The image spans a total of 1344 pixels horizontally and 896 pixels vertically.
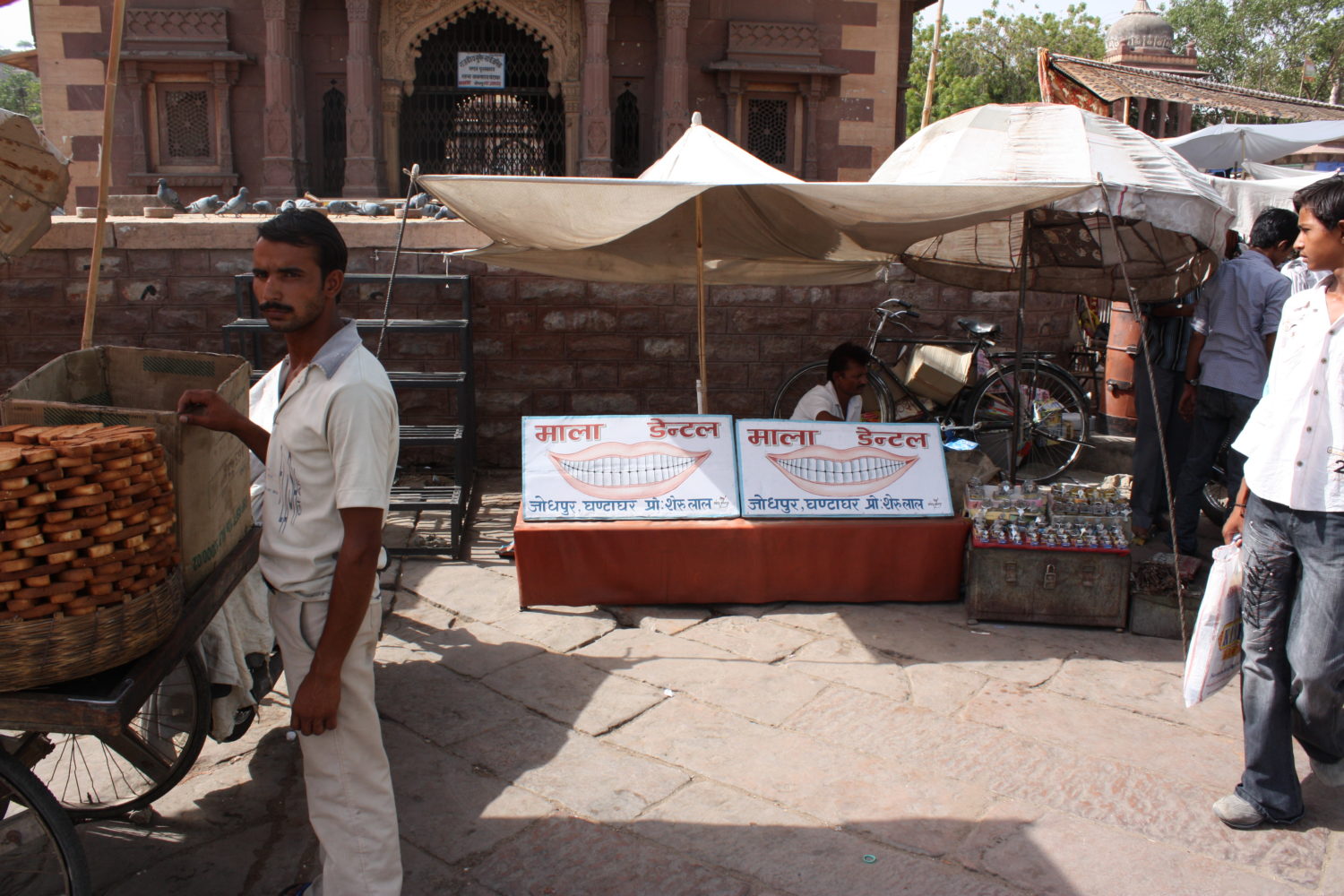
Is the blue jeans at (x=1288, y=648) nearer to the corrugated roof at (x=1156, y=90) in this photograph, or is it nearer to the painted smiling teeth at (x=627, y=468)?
the painted smiling teeth at (x=627, y=468)

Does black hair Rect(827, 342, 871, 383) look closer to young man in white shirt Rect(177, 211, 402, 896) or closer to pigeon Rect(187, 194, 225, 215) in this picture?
young man in white shirt Rect(177, 211, 402, 896)

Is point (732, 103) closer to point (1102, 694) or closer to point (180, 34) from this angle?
point (180, 34)

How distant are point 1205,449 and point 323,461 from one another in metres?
5.07

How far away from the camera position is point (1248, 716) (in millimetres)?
3209

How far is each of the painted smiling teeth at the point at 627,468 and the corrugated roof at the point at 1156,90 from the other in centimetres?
893

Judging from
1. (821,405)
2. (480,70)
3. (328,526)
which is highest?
(480,70)

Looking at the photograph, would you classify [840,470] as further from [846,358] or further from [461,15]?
[461,15]

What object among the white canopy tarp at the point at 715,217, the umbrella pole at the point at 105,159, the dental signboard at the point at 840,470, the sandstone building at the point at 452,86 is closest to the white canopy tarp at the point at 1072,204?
the white canopy tarp at the point at 715,217

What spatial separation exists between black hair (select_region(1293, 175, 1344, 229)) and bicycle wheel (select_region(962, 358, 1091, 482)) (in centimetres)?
503

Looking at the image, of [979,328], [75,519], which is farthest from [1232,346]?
[75,519]

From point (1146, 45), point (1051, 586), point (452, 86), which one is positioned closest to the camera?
point (1051, 586)

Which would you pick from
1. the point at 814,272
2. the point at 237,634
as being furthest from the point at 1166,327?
the point at 237,634

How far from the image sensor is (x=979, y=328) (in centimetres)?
793

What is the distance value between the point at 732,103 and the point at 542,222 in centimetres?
917
